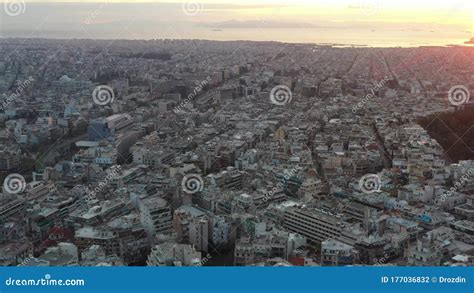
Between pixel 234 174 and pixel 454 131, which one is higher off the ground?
pixel 454 131

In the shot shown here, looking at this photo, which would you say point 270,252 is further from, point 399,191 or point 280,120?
point 280,120

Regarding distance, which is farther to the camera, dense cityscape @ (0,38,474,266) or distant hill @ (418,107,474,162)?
distant hill @ (418,107,474,162)

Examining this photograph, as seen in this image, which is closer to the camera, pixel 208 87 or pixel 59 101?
pixel 59 101

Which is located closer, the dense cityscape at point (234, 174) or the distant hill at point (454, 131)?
the dense cityscape at point (234, 174)

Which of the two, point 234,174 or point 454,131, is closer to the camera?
point 234,174

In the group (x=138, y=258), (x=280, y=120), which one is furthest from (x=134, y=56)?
(x=138, y=258)
